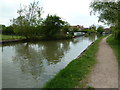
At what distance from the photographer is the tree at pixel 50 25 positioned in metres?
38.4

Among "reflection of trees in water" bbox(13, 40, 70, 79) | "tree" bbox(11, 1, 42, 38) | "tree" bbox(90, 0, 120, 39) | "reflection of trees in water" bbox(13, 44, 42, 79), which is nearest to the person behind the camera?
"reflection of trees in water" bbox(13, 44, 42, 79)

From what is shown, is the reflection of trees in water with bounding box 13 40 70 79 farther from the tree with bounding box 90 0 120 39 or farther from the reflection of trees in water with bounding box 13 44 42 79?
the tree with bounding box 90 0 120 39

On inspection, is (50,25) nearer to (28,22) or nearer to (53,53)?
(28,22)

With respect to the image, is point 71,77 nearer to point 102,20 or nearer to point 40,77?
point 40,77

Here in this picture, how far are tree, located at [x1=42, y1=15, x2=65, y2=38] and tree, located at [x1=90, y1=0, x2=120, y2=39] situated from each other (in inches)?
715

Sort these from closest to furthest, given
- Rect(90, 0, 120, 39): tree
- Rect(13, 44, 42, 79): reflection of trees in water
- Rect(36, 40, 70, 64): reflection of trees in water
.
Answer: Rect(13, 44, 42, 79): reflection of trees in water, Rect(36, 40, 70, 64): reflection of trees in water, Rect(90, 0, 120, 39): tree

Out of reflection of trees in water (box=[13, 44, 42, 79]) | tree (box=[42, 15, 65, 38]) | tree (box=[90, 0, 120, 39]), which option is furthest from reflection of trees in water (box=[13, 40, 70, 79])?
tree (box=[42, 15, 65, 38])

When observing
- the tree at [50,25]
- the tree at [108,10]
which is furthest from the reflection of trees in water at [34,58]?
the tree at [50,25]

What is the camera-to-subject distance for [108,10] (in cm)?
1933

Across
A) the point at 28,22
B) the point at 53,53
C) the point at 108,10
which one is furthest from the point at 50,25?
the point at 53,53

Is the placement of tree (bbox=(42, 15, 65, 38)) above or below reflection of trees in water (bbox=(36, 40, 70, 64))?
above

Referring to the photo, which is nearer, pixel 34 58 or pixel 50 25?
pixel 34 58

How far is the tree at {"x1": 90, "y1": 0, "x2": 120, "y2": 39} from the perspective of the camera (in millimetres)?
18070

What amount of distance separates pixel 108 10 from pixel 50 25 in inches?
829
